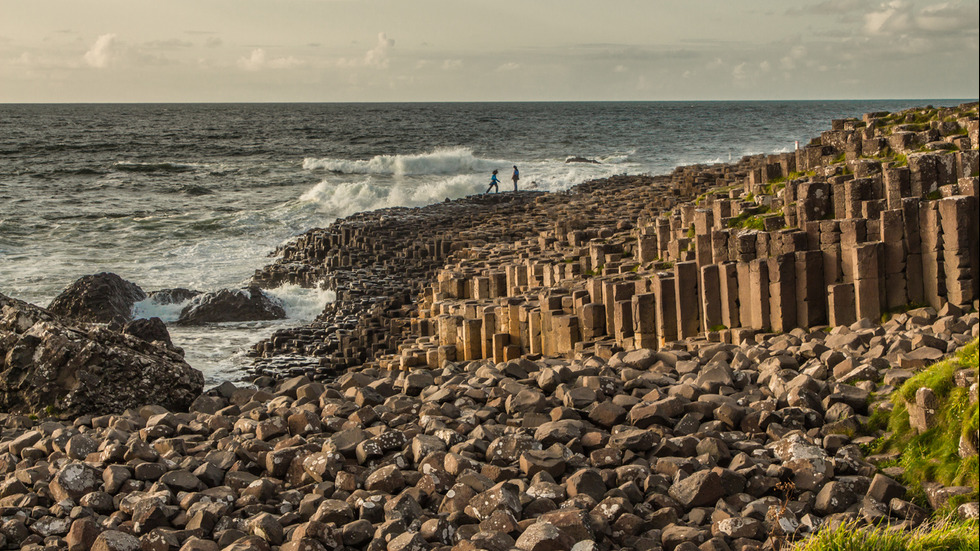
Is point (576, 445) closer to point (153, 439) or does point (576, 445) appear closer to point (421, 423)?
point (421, 423)

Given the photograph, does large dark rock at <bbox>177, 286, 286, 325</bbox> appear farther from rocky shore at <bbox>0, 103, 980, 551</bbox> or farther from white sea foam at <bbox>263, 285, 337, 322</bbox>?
rocky shore at <bbox>0, 103, 980, 551</bbox>

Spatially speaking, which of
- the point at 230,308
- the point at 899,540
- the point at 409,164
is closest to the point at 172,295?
the point at 230,308

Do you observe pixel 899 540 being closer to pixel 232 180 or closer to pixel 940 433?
pixel 940 433

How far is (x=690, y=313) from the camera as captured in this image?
1040 cm

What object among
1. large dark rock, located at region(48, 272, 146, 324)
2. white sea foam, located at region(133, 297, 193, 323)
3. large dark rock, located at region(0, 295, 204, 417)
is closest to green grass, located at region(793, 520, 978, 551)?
large dark rock, located at region(0, 295, 204, 417)

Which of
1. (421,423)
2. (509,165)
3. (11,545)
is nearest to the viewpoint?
(11,545)

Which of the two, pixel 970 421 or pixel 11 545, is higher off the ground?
pixel 970 421

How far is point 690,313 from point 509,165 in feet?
145

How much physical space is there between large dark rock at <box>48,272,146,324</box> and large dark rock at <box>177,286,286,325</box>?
1168 millimetres

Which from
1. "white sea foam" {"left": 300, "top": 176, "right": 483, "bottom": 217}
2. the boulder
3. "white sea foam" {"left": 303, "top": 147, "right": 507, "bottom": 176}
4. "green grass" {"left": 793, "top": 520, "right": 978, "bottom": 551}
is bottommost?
"green grass" {"left": 793, "top": 520, "right": 978, "bottom": 551}

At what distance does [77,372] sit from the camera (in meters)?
→ 10.3

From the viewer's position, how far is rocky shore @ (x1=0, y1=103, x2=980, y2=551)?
5.82m

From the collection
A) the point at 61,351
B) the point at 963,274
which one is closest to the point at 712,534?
the point at 963,274

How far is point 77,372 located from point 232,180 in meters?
38.7
